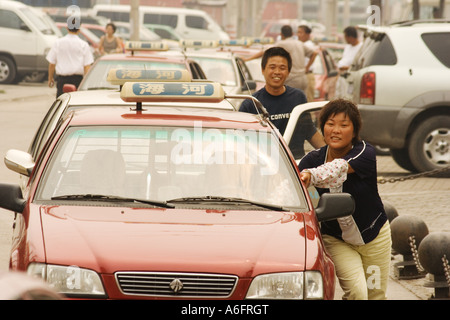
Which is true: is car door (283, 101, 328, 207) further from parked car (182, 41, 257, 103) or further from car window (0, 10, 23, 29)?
car window (0, 10, 23, 29)

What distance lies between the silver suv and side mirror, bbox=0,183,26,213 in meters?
8.34

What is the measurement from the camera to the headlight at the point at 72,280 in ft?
17.0

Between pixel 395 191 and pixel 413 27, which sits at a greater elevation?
pixel 413 27

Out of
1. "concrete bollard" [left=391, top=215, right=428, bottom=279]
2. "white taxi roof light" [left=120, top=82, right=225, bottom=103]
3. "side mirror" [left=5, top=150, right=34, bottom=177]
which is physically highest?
"white taxi roof light" [left=120, top=82, right=225, bottom=103]

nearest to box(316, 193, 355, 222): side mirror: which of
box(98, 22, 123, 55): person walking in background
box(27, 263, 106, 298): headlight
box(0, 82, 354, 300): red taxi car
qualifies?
box(0, 82, 354, 300): red taxi car

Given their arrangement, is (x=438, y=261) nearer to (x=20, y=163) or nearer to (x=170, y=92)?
(x=170, y=92)

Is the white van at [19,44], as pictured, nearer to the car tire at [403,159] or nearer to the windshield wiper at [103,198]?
the car tire at [403,159]

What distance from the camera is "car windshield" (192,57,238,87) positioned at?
57.2 ft

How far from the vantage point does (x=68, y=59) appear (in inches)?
666

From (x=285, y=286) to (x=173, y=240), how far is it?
1.92 ft

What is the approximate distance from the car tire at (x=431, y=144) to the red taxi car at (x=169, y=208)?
722 centimetres

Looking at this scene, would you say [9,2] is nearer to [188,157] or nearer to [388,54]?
[388,54]

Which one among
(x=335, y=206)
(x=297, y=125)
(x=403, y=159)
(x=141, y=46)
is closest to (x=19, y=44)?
(x=141, y=46)
